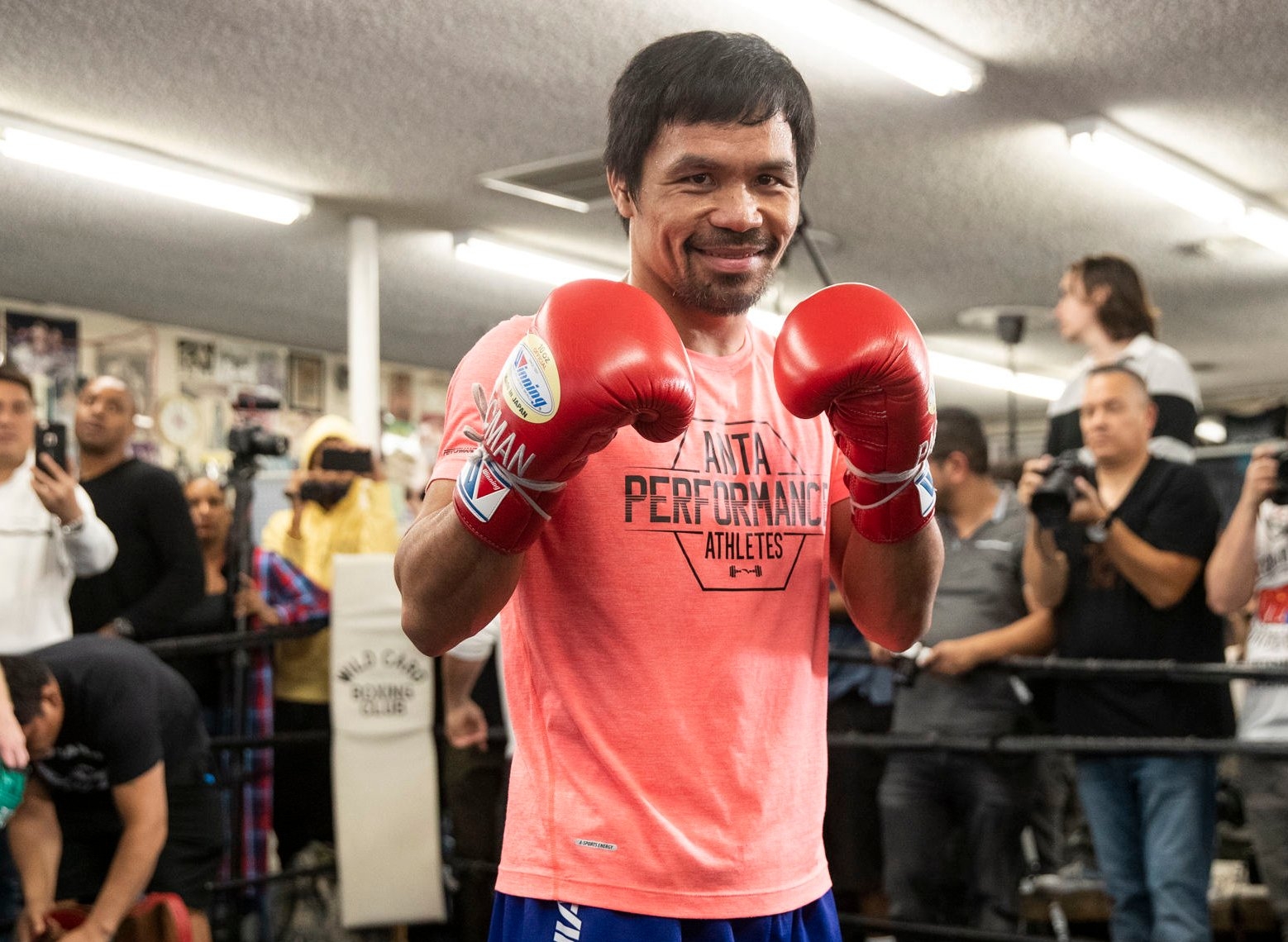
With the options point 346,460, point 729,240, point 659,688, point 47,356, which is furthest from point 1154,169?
point 47,356

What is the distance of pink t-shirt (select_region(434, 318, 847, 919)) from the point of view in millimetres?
1103

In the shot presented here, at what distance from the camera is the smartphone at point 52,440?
3.25m

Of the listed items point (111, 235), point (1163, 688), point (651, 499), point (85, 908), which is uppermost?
point (111, 235)

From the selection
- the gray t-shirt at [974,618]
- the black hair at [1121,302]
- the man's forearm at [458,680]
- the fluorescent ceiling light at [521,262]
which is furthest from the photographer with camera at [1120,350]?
the fluorescent ceiling light at [521,262]

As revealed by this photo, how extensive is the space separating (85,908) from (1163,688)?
2.22m

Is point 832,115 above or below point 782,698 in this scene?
above

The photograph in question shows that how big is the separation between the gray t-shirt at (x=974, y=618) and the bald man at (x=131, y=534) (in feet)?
6.01

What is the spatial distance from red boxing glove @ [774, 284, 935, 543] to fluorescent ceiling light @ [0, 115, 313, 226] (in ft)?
15.6

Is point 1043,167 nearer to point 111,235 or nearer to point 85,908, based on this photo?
point 111,235

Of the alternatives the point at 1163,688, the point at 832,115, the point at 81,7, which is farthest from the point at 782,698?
the point at 832,115

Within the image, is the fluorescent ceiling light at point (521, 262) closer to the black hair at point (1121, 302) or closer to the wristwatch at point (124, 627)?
the black hair at point (1121, 302)

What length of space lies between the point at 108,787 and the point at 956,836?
6.05 ft

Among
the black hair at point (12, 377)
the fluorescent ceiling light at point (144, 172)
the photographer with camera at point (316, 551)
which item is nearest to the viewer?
the black hair at point (12, 377)

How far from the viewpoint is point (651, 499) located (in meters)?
1.13
